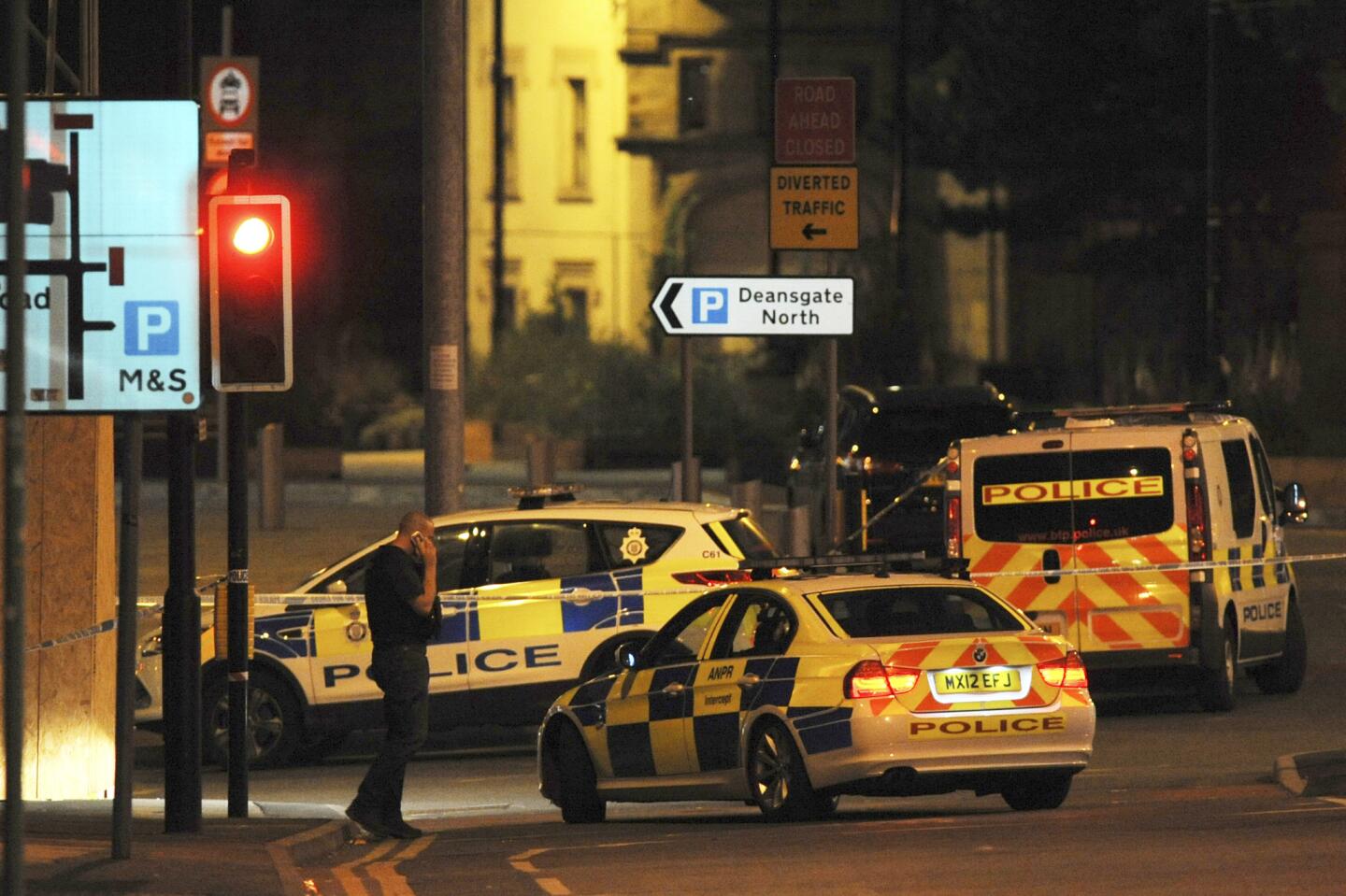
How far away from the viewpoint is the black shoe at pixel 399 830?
12328mm

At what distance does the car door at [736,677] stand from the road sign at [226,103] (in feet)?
56.0

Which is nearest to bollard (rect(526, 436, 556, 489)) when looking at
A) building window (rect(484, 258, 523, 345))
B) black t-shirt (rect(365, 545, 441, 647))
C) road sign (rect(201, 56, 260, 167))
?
road sign (rect(201, 56, 260, 167))

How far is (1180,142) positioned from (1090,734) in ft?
98.3

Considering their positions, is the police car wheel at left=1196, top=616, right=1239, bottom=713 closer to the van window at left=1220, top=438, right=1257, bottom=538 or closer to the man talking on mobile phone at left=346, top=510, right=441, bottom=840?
the van window at left=1220, top=438, right=1257, bottom=538

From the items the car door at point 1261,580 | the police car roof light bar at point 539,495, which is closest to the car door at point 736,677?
the police car roof light bar at point 539,495

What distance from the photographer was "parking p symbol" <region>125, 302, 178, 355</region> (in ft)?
34.0

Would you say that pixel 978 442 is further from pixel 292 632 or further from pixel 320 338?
pixel 320 338

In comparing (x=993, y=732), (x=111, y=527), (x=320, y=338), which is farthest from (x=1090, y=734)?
(x=320, y=338)

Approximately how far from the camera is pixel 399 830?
12.3m

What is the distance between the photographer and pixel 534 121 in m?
43.4

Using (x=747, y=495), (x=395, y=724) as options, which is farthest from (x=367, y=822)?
(x=747, y=495)

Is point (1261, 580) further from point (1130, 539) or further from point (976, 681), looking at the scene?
point (976, 681)

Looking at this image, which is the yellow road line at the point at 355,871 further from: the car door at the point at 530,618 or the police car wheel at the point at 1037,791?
the car door at the point at 530,618

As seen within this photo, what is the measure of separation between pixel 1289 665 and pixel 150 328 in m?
9.82
